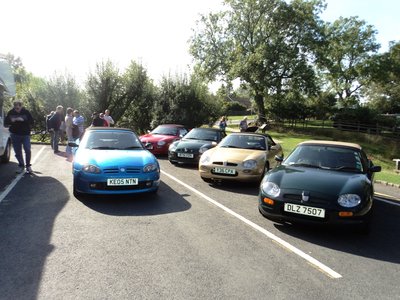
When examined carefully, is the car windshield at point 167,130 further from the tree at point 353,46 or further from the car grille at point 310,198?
the tree at point 353,46

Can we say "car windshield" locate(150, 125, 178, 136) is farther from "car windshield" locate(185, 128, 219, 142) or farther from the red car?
"car windshield" locate(185, 128, 219, 142)

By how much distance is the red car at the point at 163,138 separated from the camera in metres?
13.7

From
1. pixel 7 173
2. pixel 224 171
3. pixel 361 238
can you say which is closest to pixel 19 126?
pixel 7 173

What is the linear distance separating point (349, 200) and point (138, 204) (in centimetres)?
372

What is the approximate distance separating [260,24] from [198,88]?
14364 millimetres

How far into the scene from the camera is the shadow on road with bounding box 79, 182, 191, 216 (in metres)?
6.14

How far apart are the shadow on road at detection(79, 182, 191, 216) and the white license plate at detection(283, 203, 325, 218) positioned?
2.01 metres

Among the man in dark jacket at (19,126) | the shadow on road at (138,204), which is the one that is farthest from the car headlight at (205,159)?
the man in dark jacket at (19,126)

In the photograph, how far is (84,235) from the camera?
4871 millimetres

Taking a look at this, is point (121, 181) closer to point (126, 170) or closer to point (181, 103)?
point (126, 170)

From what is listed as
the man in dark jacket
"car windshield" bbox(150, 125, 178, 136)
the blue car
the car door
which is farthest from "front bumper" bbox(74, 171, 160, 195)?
"car windshield" bbox(150, 125, 178, 136)

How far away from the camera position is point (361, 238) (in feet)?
17.3

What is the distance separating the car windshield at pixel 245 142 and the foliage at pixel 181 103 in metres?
13.6

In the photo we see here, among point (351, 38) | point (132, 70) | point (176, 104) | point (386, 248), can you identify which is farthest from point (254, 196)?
point (351, 38)
